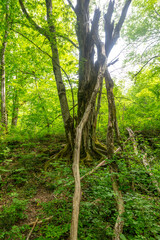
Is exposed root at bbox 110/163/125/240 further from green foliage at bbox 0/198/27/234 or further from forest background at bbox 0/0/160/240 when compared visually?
green foliage at bbox 0/198/27/234

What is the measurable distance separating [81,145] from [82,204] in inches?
91.8

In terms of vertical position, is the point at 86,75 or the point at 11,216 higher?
the point at 86,75

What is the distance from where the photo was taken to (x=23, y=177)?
3771 millimetres

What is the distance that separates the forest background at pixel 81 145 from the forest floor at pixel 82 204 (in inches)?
0.7

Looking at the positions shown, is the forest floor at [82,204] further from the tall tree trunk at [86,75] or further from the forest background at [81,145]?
the tall tree trunk at [86,75]

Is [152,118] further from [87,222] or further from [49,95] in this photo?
[49,95]

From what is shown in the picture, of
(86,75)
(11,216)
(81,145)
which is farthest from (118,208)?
(86,75)

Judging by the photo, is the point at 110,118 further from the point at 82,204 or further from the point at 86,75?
the point at 86,75

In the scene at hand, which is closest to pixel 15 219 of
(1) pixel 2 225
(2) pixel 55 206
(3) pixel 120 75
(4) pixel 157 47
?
(1) pixel 2 225

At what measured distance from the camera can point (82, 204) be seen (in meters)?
2.18

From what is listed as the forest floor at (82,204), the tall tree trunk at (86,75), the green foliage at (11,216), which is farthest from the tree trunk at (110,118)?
the green foliage at (11,216)

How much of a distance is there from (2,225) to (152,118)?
227 inches

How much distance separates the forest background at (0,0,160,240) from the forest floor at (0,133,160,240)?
0.02 metres

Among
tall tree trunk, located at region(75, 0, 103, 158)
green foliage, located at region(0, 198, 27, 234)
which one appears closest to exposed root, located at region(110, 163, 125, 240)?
green foliage, located at region(0, 198, 27, 234)
